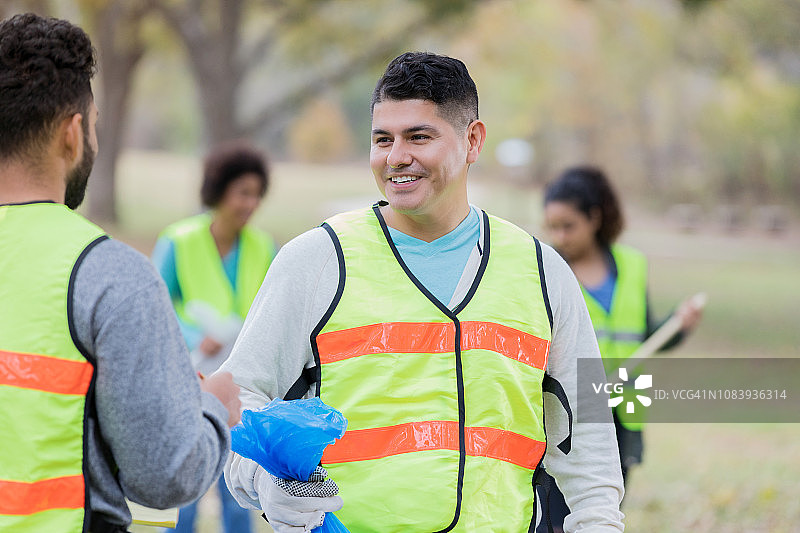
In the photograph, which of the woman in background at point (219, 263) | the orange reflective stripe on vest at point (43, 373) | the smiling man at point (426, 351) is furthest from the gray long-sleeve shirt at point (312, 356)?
the woman in background at point (219, 263)

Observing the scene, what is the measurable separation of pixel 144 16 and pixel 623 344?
1389 cm

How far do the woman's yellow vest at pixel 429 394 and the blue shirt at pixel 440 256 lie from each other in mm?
42

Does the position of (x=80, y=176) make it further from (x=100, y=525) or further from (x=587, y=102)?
(x=587, y=102)

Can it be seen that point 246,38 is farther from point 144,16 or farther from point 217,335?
point 217,335

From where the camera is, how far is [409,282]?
8.72 ft

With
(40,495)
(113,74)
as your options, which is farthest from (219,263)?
(113,74)

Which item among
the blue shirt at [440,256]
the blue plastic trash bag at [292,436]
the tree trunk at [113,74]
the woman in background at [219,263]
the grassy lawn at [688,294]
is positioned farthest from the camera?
the tree trunk at [113,74]

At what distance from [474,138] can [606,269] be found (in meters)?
2.25

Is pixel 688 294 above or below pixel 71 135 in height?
below

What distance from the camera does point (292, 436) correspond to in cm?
228

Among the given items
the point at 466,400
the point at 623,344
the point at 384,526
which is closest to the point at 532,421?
the point at 466,400

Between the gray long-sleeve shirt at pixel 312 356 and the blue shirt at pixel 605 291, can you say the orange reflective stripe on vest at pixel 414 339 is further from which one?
the blue shirt at pixel 605 291

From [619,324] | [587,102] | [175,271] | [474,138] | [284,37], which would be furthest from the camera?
[587,102]

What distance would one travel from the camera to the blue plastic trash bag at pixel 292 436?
228 cm
